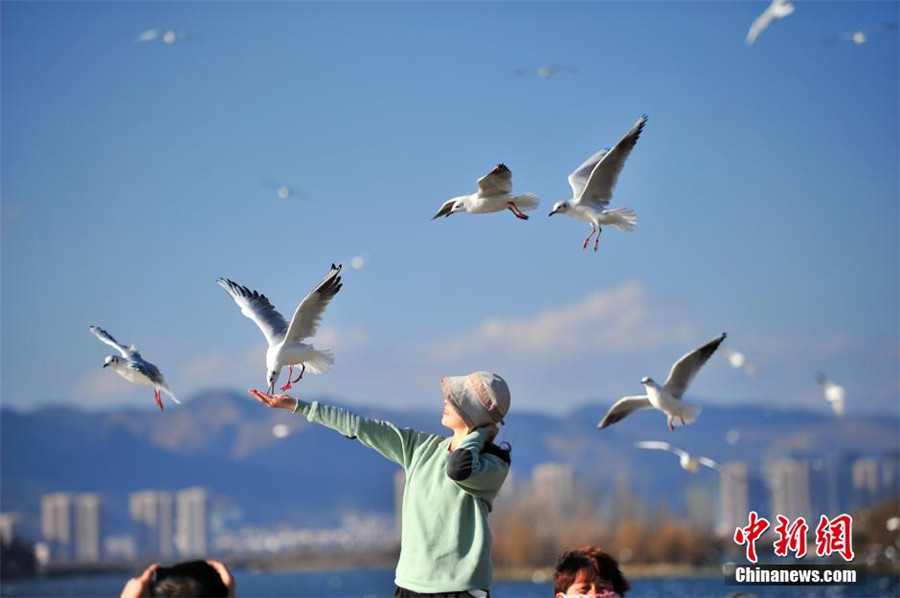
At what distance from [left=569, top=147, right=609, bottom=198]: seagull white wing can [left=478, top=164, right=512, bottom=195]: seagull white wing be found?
666mm

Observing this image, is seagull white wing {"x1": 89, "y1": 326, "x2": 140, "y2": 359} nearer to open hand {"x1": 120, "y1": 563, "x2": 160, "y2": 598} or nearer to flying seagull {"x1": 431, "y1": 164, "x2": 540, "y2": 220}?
flying seagull {"x1": 431, "y1": 164, "x2": 540, "y2": 220}

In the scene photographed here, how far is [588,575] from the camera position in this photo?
12.6ft

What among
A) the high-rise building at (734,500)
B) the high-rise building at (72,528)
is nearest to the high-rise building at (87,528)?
the high-rise building at (72,528)

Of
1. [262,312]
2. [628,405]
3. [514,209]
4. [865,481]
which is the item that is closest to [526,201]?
[514,209]

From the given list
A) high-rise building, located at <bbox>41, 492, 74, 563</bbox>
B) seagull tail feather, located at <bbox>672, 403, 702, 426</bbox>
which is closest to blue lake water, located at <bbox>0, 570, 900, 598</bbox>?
high-rise building, located at <bbox>41, 492, 74, 563</bbox>

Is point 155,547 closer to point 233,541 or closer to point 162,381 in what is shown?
point 233,541

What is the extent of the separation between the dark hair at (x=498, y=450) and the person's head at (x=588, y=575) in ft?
0.99

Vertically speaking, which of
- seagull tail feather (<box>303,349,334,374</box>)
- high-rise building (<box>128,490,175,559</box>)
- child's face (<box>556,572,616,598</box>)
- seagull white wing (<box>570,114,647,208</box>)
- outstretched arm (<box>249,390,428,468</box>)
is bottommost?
child's face (<box>556,572,616,598</box>)

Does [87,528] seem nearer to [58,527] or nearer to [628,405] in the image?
[58,527]

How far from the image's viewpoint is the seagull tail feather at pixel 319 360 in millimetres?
5977

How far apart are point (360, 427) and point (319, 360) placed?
189cm

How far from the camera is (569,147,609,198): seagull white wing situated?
313 inches

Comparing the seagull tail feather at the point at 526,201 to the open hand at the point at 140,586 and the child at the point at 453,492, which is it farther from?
the open hand at the point at 140,586

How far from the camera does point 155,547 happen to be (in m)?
114
